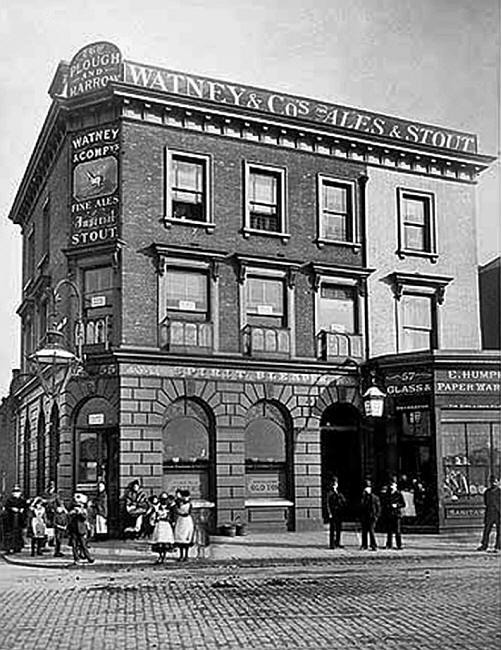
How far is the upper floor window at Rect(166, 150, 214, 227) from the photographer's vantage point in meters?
5.61

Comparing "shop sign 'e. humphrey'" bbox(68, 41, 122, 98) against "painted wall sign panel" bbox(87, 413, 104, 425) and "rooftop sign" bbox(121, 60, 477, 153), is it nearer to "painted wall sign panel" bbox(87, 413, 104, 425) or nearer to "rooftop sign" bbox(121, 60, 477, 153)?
→ "rooftop sign" bbox(121, 60, 477, 153)

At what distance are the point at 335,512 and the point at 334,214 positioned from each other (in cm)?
218

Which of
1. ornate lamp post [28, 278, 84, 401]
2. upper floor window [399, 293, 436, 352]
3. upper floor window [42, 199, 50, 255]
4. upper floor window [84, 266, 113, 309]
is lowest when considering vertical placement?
ornate lamp post [28, 278, 84, 401]

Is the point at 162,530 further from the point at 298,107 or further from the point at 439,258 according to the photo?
the point at 298,107

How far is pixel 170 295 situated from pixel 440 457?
1883 millimetres

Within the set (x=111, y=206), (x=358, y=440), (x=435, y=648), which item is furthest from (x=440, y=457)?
(x=435, y=648)

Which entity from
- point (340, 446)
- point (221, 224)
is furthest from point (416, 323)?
point (221, 224)

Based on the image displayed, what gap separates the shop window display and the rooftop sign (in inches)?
49.7

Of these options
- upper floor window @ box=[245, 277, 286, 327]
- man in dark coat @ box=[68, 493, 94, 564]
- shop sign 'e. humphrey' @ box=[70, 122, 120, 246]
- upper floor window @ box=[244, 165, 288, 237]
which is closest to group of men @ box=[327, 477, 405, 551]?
upper floor window @ box=[245, 277, 286, 327]

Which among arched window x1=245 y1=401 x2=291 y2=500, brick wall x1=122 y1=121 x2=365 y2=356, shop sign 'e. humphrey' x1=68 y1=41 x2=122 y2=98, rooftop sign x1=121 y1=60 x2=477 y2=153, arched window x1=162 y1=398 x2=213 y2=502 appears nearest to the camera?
shop sign 'e. humphrey' x1=68 y1=41 x2=122 y2=98

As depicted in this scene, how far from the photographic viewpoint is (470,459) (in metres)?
4.98

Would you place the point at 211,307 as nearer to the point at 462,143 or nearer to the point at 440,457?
the point at 440,457

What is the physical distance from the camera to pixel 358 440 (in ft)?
20.4

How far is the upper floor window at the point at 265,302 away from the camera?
19.4ft
